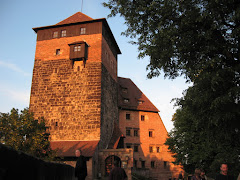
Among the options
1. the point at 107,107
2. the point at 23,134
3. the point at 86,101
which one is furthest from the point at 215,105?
the point at 107,107

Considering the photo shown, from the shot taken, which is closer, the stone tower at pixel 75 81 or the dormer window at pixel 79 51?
the stone tower at pixel 75 81

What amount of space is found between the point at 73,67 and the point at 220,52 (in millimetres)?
20712

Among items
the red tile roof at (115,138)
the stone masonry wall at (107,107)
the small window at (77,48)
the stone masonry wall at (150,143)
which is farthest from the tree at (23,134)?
the stone masonry wall at (150,143)

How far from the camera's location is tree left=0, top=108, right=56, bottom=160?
67.2 ft

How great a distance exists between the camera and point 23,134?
21.2 metres

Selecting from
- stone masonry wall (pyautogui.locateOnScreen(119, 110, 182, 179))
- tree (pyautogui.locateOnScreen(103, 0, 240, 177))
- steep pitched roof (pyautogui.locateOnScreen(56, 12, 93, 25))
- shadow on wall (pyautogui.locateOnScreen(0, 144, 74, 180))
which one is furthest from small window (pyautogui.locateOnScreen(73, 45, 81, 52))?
shadow on wall (pyautogui.locateOnScreen(0, 144, 74, 180))

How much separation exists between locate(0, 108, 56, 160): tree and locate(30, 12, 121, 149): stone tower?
5.74 meters

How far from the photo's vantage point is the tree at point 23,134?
20484mm

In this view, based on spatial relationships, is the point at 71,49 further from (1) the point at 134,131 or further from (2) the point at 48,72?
(1) the point at 134,131

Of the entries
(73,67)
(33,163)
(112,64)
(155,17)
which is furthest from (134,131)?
Answer: (33,163)

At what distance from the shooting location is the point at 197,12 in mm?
11148

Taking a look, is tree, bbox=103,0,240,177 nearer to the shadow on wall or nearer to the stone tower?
the shadow on wall

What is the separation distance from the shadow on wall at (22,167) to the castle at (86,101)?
53.9ft

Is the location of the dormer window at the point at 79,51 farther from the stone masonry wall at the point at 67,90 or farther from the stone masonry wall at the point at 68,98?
the stone masonry wall at the point at 68,98
